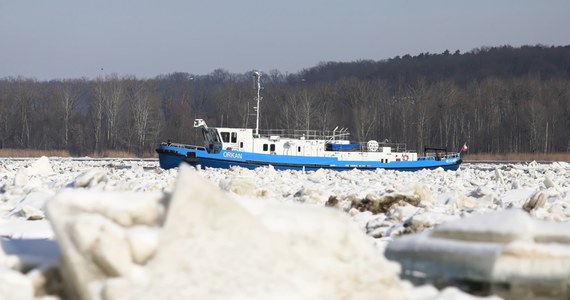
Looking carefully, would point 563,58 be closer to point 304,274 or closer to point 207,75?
point 207,75

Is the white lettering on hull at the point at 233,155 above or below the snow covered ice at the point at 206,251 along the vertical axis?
below

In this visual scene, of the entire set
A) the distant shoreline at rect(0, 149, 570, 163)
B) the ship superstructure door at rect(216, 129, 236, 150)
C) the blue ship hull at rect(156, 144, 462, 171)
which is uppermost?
the ship superstructure door at rect(216, 129, 236, 150)

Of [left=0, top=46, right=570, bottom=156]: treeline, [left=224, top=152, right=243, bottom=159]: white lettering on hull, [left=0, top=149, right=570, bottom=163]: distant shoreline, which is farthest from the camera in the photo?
[left=0, top=46, right=570, bottom=156]: treeline

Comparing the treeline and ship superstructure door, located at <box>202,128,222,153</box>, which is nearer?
ship superstructure door, located at <box>202,128,222,153</box>

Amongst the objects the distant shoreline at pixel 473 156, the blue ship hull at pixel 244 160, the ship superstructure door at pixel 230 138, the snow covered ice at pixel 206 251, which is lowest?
the distant shoreline at pixel 473 156

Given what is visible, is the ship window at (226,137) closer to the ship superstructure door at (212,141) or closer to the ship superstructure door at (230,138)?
the ship superstructure door at (230,138)

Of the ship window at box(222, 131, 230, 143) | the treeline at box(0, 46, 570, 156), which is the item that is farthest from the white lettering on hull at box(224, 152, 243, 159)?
the treeline at box(0, 46, 570, 156)

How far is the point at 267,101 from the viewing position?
298ft

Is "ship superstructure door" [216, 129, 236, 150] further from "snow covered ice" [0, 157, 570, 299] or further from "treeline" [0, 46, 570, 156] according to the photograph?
"snow covered ice" [0, 157, 570, 299]

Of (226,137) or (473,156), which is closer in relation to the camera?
(226,137)

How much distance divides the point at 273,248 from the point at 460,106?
75.6 meters

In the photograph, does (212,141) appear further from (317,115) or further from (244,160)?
(317,115)

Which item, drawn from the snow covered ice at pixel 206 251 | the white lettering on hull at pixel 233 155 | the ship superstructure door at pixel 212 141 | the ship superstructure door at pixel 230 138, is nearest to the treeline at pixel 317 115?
the ship superstructure door at pixel 212 141

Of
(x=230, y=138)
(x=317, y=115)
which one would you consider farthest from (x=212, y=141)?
(x=317, y=115)
